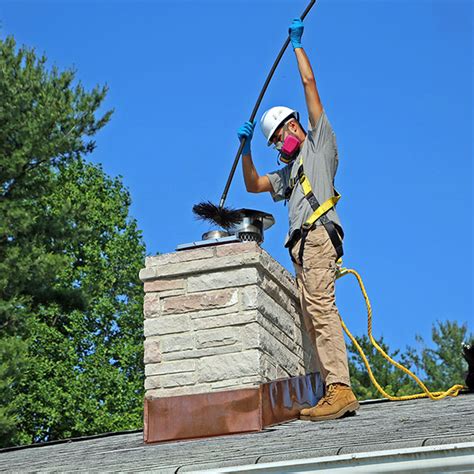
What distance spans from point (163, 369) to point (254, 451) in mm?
→ 1590

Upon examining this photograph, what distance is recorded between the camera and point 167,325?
677 cm

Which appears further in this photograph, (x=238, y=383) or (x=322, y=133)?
(x=322, y=133)

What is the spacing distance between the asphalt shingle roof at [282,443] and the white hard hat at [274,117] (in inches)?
77.0

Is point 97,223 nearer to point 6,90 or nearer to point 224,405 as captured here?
point 6,90

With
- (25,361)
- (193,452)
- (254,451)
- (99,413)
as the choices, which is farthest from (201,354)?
(99,413)

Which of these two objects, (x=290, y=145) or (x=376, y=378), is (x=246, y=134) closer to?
(x=290, y=145)

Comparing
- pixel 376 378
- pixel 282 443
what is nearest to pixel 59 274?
pixel 376 378

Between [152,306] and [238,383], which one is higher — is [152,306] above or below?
above

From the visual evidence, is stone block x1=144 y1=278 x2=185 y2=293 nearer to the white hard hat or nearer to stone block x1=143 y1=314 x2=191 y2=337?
stone block x1=143 y1=314 x2=191 y2=337

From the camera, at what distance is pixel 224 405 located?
6.49 metres

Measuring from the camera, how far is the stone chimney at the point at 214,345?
650cm

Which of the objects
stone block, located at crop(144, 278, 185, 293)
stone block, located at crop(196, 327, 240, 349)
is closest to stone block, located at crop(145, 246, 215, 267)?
stone block, located at crop(144, 278, 185, 293)

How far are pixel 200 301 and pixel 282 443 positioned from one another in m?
1.49

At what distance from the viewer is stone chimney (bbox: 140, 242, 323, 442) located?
6496 millimetres
